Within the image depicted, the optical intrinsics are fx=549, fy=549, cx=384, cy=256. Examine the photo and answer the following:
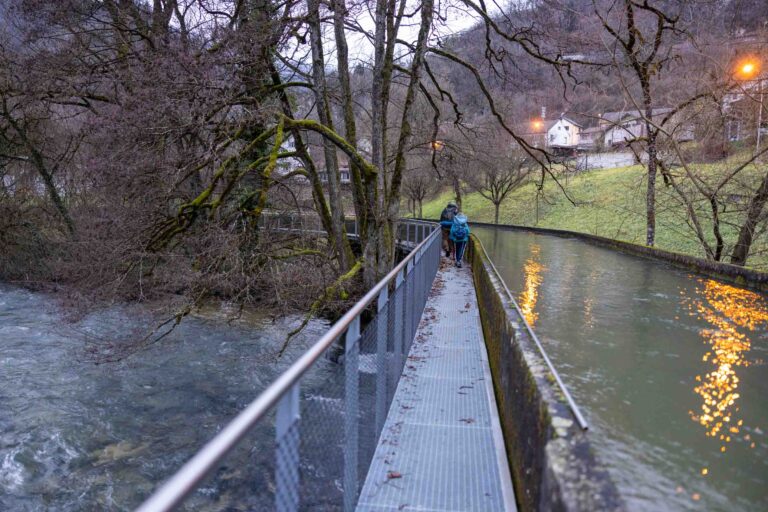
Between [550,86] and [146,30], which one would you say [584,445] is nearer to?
[146,30]

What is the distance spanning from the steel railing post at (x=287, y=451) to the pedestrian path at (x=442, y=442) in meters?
1.75

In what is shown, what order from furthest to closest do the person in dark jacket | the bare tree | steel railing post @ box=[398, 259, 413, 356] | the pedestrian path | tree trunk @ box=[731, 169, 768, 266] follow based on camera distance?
the bare tree, the person in dark jacket, tree trunk @ box=[731, 169, 768, 266], steel railing post @ box=[398, 259, 413, 356], the pedestrian path

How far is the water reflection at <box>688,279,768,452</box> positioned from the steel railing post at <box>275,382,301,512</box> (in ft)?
10.1

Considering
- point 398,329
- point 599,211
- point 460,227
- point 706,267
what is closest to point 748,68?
point 706,267

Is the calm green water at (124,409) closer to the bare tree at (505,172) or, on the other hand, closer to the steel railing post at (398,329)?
the steel railing post at (398,329)

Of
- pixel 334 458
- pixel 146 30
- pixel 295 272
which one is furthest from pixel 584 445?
pixel 146 30

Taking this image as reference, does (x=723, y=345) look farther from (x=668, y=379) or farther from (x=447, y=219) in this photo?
(x=447, y=219)

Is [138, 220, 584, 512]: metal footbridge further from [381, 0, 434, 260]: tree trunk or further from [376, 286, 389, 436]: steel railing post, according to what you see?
[381, 0, 434, 260]: tree trunk

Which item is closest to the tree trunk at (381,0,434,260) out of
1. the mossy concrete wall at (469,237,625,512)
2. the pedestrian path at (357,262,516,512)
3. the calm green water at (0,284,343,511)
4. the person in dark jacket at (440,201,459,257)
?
the person in dark jacket at (440,201,459,257)

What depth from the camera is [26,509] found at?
721 centimetres

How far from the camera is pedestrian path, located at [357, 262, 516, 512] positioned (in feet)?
12.6

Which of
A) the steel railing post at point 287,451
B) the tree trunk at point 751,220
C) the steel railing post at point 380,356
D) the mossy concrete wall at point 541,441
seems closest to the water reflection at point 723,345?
the mossy concrete wall at point 541,441

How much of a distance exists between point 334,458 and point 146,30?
13.3 metres

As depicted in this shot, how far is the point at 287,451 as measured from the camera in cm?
202
